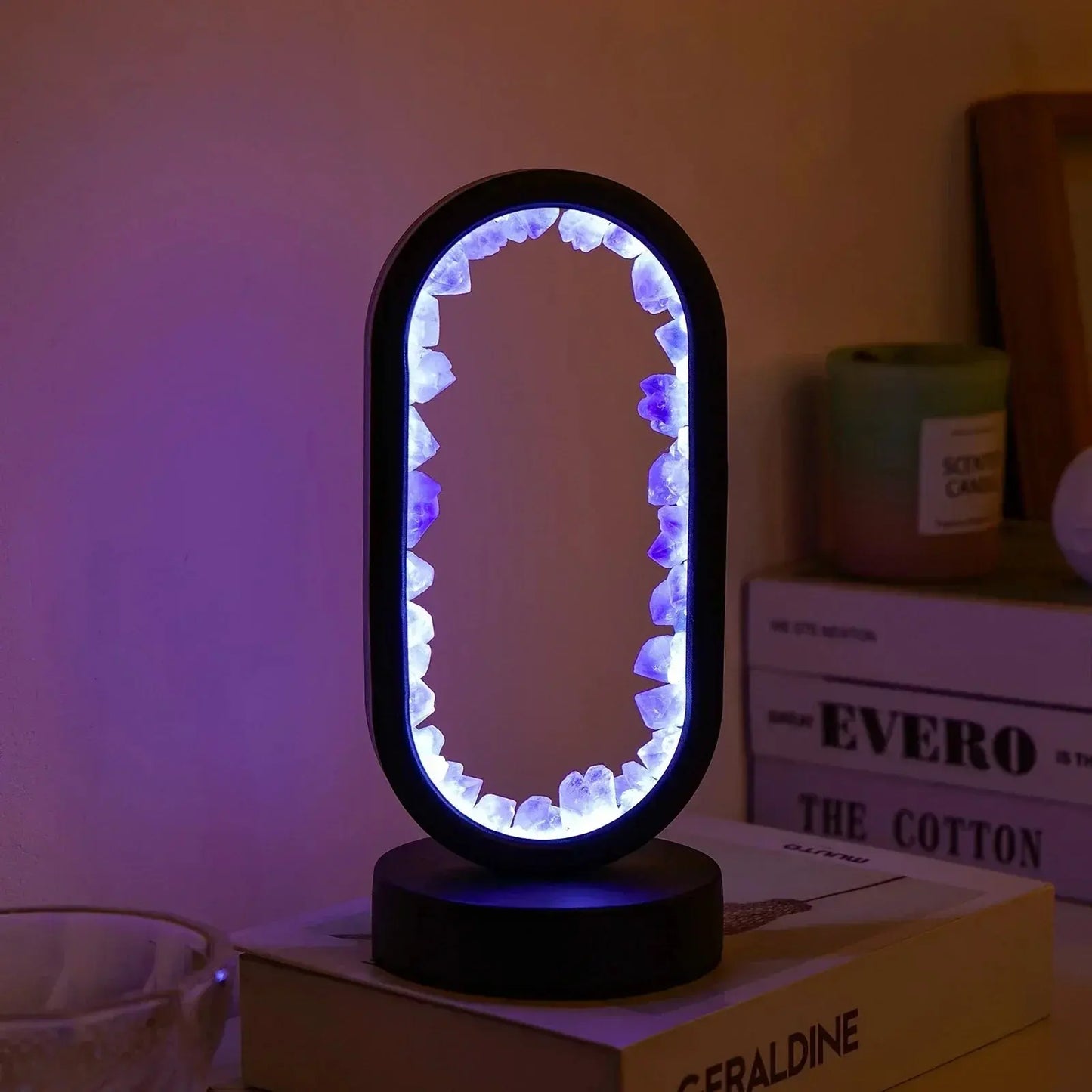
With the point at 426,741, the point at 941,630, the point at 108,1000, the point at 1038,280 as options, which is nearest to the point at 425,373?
the point at 426,741

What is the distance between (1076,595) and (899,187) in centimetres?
33

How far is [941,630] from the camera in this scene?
0.86 metres

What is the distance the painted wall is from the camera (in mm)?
590

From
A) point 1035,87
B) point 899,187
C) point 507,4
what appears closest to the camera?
point 507,4

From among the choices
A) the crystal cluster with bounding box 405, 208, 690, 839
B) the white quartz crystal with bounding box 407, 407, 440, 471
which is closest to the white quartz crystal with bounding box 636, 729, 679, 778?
the crystal cluster with bounding box 405, 208, 690, 839

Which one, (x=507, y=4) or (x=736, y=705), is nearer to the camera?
(x=507, y=4)

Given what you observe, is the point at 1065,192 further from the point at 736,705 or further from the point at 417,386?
the point at 417,386

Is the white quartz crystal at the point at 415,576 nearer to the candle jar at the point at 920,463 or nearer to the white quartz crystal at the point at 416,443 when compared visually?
the white quartz crystal at the point at 416,443

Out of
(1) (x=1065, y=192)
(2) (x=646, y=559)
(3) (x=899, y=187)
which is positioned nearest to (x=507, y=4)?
(2) (x=646, y=559)

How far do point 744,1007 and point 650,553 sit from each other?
0.16m

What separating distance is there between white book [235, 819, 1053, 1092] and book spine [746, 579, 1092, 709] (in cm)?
17

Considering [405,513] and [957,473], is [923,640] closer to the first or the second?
[957,473]

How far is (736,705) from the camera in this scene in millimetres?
943

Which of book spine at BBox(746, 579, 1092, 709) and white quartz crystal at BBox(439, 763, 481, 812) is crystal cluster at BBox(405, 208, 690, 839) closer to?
white quartz crystal at BBox(439, 763, 481, 812)
